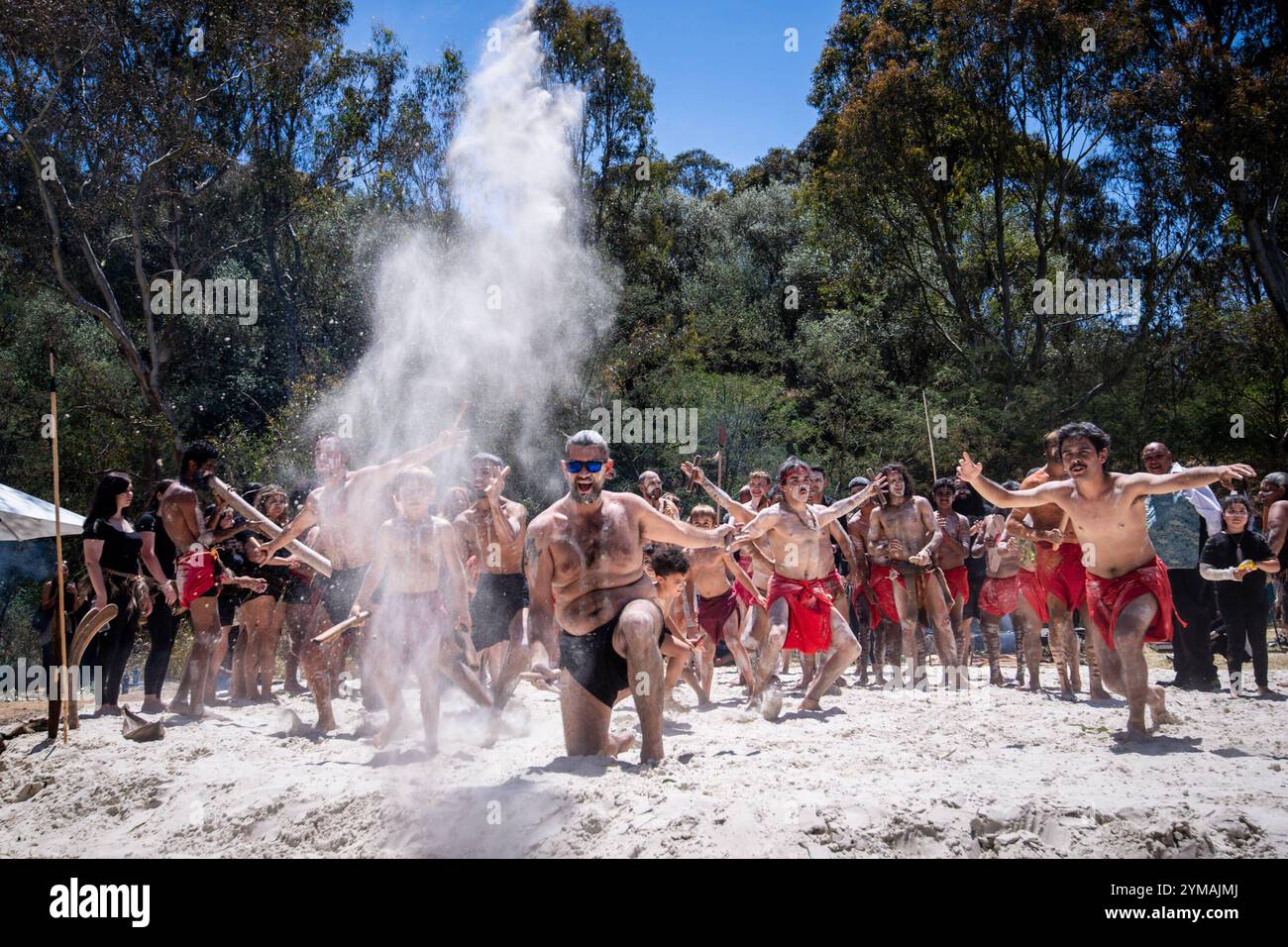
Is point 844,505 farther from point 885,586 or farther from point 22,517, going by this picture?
point 22,517

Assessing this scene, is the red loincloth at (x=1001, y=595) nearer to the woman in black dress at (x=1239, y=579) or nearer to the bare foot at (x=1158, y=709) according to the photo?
the woman in black dress at (x=1239, y=579)

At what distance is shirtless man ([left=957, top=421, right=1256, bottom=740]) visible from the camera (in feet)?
18.3

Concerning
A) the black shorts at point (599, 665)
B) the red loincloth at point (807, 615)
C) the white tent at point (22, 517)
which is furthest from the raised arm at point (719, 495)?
the white tent at point (22, 517)

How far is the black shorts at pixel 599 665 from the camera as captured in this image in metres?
4.94

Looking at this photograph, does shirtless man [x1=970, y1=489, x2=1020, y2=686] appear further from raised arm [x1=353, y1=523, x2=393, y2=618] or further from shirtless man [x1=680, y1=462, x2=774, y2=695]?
raised arm [x1=353, y1=523, x2=393, y2=618]

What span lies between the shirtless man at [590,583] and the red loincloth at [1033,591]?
4293 millimetres

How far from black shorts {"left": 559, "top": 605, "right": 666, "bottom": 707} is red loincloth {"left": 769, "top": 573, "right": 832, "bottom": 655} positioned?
8.11 ft

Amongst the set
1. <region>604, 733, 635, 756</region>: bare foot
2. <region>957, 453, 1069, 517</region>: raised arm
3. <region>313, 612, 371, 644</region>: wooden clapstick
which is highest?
<region>957, 453, 1069, 517</region>: raised arm

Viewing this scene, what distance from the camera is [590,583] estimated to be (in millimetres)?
5051

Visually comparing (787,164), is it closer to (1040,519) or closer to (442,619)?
(1040,519)

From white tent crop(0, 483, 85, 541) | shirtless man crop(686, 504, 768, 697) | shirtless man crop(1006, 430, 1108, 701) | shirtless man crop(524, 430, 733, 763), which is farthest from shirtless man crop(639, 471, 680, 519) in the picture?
white tent crop(0, 483, 85, 541)

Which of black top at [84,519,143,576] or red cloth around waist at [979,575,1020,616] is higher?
black top at [84,519,143,576]

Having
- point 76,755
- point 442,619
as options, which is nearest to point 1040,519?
point 442,619

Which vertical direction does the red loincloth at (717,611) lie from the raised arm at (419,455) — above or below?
below
